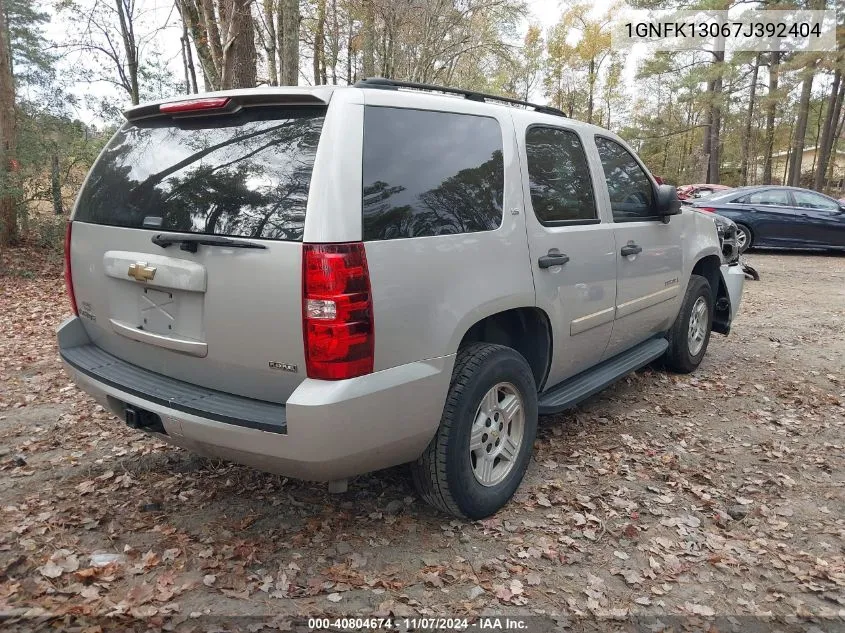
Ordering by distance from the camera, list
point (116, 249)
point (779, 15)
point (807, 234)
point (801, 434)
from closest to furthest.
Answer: point (116, 249) → point (801, 434) → point (807, 234) → point (779, 15)

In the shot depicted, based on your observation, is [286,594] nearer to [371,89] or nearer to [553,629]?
[553,629]

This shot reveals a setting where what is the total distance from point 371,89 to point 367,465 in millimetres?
1577

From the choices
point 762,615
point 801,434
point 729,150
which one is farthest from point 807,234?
point 729,150

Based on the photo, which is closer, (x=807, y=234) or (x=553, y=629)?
(x=553, y=629)

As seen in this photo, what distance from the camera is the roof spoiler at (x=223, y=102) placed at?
2457 millimetres

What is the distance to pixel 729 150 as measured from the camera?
137 feet

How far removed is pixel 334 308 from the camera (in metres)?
2.23

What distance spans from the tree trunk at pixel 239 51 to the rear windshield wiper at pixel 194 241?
6873mm

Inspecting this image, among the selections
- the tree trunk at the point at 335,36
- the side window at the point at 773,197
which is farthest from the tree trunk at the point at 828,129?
the tree trunk at the point at 335,36

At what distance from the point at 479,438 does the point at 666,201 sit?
2.49 metres

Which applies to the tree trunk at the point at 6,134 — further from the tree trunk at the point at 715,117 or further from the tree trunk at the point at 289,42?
the tree trunk at the point at 715,117

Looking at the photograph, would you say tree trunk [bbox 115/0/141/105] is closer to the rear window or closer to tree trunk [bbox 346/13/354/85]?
tree trunk [bbox 346/13/354/85]

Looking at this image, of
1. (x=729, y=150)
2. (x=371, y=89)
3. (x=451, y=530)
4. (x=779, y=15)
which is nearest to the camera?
(x=371, y=89)

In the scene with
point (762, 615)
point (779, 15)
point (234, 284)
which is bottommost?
point (762, 615)
